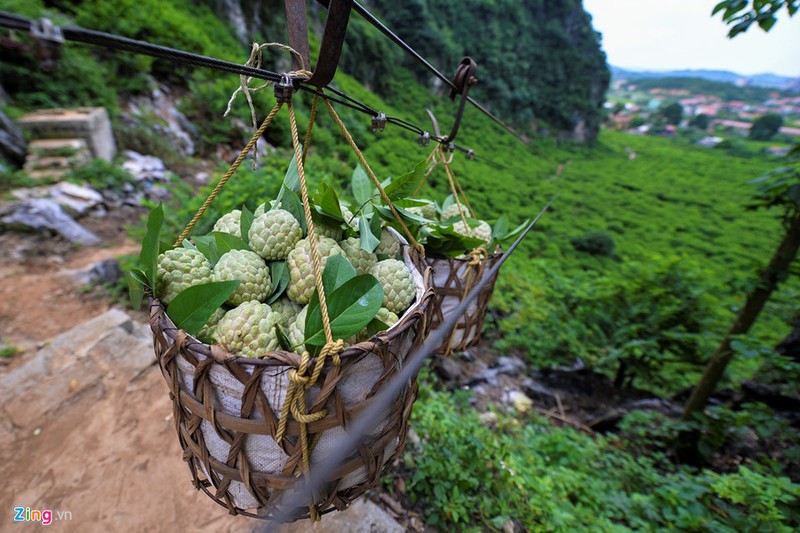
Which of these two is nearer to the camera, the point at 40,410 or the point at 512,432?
the point at 40,410

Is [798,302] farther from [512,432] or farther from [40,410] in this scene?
[40,410]

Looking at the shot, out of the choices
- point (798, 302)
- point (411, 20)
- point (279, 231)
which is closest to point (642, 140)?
point (411, 20)

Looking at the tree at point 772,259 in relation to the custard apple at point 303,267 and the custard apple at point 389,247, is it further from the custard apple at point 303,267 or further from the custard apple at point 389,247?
the custard apple at point 303,267

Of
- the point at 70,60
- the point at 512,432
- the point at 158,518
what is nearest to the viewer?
the point at 158,518

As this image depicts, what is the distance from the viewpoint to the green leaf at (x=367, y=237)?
2.85 feet

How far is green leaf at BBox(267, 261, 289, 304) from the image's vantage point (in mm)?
884

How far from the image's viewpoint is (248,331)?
Result: 729 millimetres

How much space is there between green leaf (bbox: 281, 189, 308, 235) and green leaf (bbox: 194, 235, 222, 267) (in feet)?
0.66

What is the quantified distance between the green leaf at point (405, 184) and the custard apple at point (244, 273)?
A: 456 millimetres

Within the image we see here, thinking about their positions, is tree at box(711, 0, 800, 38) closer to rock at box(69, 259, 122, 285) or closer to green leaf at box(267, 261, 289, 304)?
green leaf at box(267, 261, 289, 304)

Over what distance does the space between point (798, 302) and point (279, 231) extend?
356 cm

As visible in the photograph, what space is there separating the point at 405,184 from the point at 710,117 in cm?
6425

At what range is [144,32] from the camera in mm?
6715

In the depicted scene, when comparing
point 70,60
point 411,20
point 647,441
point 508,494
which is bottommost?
point 647,441
